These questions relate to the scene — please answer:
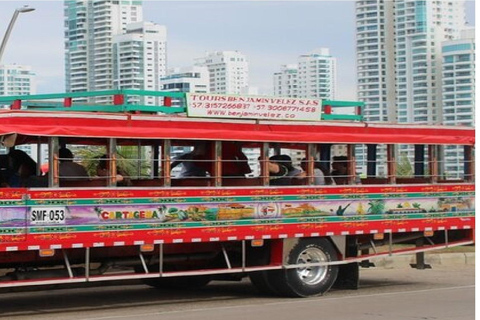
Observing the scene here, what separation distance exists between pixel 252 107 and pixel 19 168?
3222 mm

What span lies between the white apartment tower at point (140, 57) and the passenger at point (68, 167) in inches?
1854

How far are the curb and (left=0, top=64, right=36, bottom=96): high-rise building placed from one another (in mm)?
26883

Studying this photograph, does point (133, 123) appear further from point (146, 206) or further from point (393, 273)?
point (393, 273)

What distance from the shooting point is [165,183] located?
538 inches

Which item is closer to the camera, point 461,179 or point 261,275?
point 261,275

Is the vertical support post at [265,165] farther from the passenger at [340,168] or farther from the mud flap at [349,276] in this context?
the mud flap at [349,276]

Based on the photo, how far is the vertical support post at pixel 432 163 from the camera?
16484mm

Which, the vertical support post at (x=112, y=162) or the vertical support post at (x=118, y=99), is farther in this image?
the vertical support post at (x=118, y=99)

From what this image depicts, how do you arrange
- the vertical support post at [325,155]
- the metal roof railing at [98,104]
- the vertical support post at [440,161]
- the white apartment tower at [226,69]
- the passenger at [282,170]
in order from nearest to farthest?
the metal roof railing at [98,104], the passenger at [282,170], the vertical support post at [325,155], the vertical support post at [440,161], the white apartment tower at [226,69]

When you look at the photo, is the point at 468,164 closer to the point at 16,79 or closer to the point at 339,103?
the point at 339,103

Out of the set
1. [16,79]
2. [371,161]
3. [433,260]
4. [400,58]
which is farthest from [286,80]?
[371,161]

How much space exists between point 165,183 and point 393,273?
262 inches

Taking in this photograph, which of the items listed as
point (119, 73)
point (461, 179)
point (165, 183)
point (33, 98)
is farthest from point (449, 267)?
point (119, 73)

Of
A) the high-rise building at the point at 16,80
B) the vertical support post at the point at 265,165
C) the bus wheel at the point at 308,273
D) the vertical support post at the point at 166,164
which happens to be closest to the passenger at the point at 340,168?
the bus wheel at the point at 308,273
